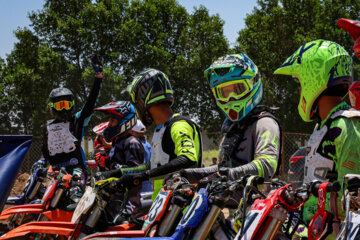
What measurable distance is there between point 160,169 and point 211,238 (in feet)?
3.38

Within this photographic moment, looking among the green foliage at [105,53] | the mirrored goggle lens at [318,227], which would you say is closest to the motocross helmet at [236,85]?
the mirrored goggle lens at [318,227]

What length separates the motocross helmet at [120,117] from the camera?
5414 millimetres

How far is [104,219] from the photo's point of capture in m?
3.67

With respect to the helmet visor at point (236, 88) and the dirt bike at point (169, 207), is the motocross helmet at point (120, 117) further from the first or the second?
the dirt bike at point (169, 207)

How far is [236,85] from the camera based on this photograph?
3273 millimetres

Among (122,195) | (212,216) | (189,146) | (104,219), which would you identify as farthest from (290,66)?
(122,195)

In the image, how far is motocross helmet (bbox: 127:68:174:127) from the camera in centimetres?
389

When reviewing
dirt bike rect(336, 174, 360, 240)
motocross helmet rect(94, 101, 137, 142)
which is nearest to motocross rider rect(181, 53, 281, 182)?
dirt bike rect(336, 174, 360, 240)

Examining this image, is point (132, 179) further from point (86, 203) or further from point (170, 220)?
point (170, 220)

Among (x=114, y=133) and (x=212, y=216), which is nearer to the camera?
(x=212, y=216)

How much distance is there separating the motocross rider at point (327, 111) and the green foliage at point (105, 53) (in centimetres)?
2161

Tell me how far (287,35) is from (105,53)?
426 inches

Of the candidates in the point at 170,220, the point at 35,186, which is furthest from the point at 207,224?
the point at 35,186

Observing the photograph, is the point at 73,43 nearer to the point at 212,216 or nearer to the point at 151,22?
the point at 151,22
